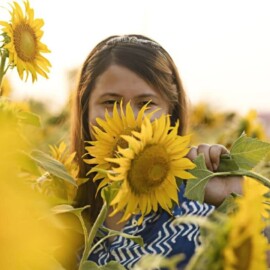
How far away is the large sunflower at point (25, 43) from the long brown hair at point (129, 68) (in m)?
0.24

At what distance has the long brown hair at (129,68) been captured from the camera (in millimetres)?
1139

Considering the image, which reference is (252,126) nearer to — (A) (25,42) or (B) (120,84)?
(B) (120,84)

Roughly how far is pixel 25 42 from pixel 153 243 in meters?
0.41

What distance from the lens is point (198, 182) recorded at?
0.71 meters

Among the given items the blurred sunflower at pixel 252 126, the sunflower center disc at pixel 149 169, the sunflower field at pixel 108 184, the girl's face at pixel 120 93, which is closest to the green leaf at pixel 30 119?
the sunflower field at pixel 108 184

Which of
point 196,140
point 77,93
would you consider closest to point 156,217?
point 77,93

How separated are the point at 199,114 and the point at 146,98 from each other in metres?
1.87

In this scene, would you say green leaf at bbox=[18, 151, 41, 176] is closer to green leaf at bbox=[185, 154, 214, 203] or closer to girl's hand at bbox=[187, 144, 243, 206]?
green leaf at bbox=[185, 154, 214, 203]

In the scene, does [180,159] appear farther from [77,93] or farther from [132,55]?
[77,93]

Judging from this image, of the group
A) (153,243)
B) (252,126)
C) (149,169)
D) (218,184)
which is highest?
(149,169)

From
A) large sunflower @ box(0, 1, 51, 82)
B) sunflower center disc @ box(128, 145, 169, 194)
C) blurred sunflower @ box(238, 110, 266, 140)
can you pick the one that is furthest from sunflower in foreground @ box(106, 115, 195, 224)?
blurred sunflower @ box(238, 110, 266, 140)

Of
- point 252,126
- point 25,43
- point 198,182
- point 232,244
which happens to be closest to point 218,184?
point 198,182

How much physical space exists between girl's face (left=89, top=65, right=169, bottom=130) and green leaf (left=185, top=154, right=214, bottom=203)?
34 cm

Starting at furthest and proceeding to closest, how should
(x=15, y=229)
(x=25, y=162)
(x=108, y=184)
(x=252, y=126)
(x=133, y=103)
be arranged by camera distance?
(x=252, y=126) < (x=133, y=103) < (x=108, y=184) < (x=25, y=162) < (x=15, y=229)
